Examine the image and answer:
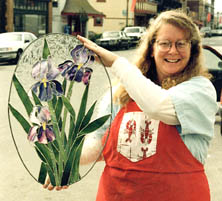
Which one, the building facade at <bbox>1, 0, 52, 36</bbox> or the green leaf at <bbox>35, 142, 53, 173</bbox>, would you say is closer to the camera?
the green leaf at <bbox>35, 142, 53, 173</bbox>

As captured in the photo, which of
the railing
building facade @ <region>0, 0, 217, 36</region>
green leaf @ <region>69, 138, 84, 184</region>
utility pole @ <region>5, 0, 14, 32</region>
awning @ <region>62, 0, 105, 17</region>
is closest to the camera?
green leaf @ <region>69, 138, 84, 184</region>

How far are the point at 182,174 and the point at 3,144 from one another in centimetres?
429

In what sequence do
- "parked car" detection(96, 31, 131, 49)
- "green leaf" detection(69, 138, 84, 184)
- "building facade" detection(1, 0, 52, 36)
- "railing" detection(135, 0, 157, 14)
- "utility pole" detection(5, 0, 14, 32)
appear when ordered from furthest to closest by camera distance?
"railing" detection(135, 0, 157, 14) → "building facade" detection(1, 0, 52, 36) → "utility pole" detection(5, 0, 14, 32) → "parked car" detection(96, 31, 131, 49) → "green leaf" detection(69, 138, 84, 184)

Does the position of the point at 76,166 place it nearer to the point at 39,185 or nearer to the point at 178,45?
the point at 178,45

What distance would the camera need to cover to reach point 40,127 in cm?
150

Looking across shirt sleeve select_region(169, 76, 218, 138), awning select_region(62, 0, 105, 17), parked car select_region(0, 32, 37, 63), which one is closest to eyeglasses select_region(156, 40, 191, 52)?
shirt sleeve select_region(169, 76, 218, 138)

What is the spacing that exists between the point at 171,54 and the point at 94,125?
42 cm

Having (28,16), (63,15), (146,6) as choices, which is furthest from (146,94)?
(146,6)

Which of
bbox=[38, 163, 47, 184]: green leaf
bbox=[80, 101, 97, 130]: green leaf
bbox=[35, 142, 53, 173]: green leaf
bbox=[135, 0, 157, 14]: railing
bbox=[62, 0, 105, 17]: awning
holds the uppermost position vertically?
bbox=[135, 0, 157, 14]: railing

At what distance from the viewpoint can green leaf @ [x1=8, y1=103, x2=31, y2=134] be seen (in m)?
1.47

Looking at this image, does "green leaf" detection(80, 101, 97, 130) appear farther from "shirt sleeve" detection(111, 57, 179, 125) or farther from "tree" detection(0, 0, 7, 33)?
"tree" detection(0, 0, 7, 33)

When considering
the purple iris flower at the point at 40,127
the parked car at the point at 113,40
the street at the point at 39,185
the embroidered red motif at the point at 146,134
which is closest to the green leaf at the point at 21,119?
the purple iris flower at the point at 40,127

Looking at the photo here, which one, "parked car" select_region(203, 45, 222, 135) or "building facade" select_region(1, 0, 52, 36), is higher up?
"building facade" select_region(1, 0, 52, 36)

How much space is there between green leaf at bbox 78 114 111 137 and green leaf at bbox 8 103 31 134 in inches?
7.9
